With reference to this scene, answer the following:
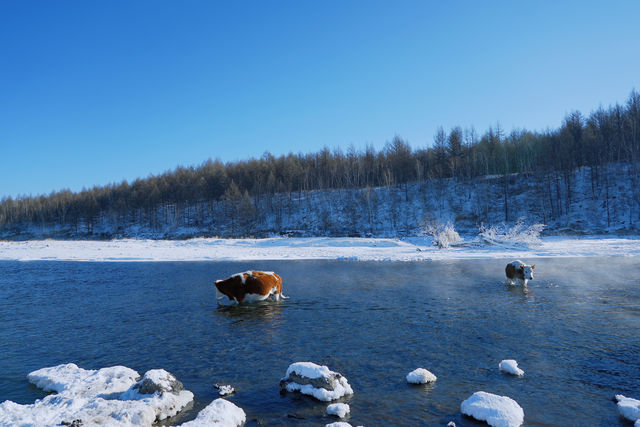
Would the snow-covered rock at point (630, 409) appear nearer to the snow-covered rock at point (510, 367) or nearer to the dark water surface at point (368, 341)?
the dark water surface at point (368, 341)

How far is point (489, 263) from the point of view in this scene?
24.3 metres

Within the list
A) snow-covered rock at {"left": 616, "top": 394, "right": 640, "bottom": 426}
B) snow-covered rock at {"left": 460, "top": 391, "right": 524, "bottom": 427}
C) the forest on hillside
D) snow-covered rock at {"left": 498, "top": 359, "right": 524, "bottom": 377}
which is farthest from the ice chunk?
the forest on hillside

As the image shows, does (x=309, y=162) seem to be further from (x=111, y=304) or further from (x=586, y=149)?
(x=111, y=304)

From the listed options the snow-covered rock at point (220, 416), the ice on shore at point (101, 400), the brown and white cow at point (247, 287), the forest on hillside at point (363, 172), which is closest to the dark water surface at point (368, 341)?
the snow-covered rock at point (220, 416)

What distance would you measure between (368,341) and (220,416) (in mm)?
4359

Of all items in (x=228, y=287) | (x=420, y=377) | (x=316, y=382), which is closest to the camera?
(x=316, y=382)

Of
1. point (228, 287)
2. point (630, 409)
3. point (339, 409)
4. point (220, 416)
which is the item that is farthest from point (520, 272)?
point (220, 416)

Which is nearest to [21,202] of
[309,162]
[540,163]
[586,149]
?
[309,162]

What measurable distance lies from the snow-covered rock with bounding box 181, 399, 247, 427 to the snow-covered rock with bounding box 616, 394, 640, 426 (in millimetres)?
5446

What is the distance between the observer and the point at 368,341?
8609mm

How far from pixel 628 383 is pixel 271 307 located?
9.42 meters

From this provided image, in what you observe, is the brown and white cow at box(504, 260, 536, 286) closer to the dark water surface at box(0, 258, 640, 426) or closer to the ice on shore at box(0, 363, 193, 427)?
the dark water surface at box(0, 258, 640, 426)

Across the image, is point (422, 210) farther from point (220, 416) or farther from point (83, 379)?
point (220, 416)

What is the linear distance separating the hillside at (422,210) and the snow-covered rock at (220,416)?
157 ft
